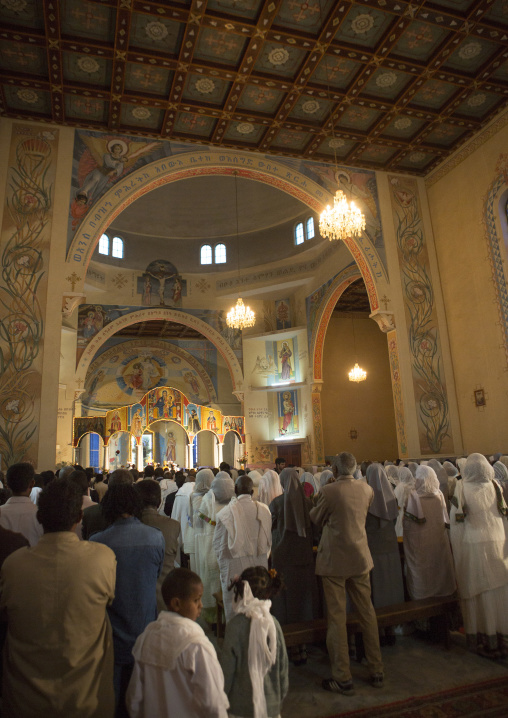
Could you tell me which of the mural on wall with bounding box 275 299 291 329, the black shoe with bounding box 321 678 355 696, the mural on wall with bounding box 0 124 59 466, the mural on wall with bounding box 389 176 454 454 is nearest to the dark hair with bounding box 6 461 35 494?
the black shoe with bounding box 321 678 355 696

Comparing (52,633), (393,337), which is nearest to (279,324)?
(393,337)

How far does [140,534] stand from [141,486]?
2.76ft

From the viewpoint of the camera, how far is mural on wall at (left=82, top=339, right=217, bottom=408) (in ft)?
76.2

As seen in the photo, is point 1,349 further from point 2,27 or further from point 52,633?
point 52,633

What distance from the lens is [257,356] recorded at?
2045 centimetres

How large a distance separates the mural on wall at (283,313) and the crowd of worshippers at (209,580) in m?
14.1

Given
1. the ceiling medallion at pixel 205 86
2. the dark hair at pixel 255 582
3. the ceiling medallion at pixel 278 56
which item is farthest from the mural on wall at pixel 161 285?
the dark hair at pixel 255 582

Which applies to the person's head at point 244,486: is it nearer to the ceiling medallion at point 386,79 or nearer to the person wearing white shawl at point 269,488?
the person wearing white shawl at point 269,488

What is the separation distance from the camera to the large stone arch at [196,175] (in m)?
11.0

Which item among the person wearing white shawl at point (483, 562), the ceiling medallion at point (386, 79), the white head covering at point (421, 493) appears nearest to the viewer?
the person wearing white shawl at point (483, 562)

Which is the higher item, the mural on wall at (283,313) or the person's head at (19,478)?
the mural on wall at (283,313)

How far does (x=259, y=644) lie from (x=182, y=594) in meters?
0.67

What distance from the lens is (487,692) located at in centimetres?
360

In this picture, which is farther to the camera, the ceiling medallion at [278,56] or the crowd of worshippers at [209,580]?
the ceiling medallion at [278,56]
